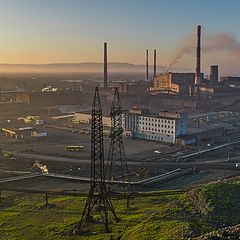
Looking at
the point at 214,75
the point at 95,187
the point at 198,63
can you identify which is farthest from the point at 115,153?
the point at 214,75

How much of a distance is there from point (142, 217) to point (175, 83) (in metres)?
44.2

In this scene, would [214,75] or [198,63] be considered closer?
[198,63]

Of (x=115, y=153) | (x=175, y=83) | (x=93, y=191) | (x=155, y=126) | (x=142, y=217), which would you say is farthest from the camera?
(x=175, y=83)

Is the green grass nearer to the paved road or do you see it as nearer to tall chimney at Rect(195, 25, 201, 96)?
the paved road

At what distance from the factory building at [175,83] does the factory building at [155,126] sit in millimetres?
23411

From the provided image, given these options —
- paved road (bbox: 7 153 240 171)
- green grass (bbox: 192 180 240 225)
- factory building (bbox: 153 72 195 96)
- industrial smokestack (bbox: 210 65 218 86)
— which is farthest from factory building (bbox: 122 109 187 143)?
industrial smokestack (bbox: 210 65 218 86)

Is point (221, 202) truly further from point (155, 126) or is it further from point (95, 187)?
point (155, 126)

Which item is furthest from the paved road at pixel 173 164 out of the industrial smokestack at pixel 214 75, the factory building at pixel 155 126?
the industrial smokestack at pixel 214 75

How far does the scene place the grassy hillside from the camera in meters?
9.55

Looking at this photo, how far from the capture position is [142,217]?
11.6 meters

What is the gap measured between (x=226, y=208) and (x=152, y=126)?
18111 millimetres

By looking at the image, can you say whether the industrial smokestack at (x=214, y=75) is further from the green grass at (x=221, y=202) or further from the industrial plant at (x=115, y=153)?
the green grass at (x=221, y=202)

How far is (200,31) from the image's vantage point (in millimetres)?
50719

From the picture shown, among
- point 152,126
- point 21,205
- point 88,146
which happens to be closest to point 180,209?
point 21,205
